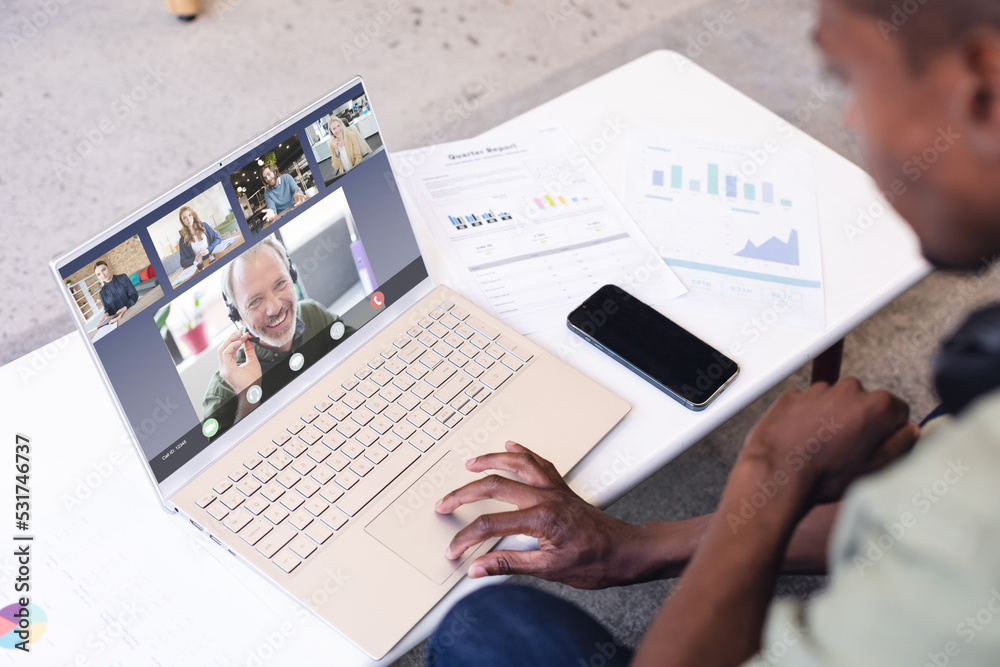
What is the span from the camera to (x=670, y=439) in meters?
0.92

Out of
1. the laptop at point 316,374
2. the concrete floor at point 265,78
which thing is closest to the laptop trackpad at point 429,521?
the laptop at point 316,374

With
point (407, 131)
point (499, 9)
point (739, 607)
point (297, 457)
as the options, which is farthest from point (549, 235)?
point (499, 9)

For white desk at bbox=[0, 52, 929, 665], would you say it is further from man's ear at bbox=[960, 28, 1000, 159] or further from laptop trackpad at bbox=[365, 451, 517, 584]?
man's ear at bbox=[960, 28, 1000, 159]

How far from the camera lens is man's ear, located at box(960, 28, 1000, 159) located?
554mm

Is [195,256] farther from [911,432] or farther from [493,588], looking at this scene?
[911,432]

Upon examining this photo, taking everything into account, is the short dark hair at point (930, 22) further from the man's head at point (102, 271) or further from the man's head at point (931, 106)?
the man's head at point (102, 271)

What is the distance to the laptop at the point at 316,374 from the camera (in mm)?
787

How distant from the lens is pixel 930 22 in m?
0.58

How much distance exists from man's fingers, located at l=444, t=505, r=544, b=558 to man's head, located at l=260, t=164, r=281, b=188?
40 centimetres

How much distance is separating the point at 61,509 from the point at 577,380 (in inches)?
21.9

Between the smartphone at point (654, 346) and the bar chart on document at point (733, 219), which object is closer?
the smartphone at point (654, 346)

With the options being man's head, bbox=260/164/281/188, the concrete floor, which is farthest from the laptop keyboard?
the concrete floor

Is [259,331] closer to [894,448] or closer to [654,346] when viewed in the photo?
[654,346]

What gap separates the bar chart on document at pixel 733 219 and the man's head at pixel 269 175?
1.66 ft
